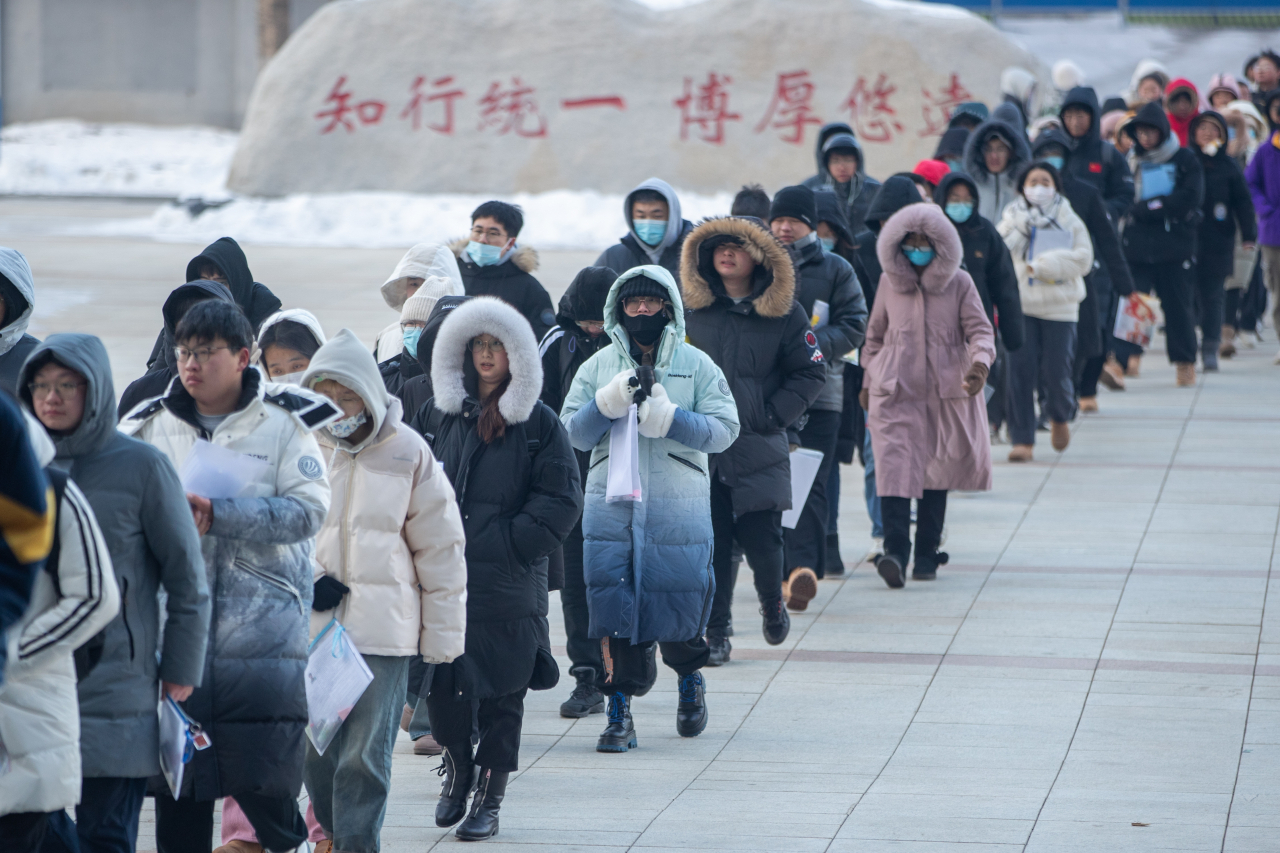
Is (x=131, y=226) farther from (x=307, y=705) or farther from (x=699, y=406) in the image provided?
(x=307, y=705)

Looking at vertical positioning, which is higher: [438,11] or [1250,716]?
[438,11]

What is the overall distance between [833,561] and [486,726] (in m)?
3.84

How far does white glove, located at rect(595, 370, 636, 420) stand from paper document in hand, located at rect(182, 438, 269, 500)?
1.85 m

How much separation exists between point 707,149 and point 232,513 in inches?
Result: 700

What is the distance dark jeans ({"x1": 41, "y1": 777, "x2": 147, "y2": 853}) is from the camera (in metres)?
3.93

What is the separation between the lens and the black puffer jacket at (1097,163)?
40.9 feet

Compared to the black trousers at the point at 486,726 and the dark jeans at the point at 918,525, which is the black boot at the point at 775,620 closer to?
the dark jeans at the point at 918,525

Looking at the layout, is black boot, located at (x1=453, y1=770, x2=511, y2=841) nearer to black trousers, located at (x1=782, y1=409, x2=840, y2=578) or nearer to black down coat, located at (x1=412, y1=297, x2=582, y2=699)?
black down coat, located at (x1=412, y1=297, x2=582, y2=699)

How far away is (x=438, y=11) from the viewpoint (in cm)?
2184

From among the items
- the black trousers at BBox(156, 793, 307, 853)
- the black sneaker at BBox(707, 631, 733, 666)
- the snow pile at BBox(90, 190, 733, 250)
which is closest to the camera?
the black trousers at BBox(156, 793, 307, 853)

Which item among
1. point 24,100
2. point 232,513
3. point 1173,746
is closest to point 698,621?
Answer: point 1173,746

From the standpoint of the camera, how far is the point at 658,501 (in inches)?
239

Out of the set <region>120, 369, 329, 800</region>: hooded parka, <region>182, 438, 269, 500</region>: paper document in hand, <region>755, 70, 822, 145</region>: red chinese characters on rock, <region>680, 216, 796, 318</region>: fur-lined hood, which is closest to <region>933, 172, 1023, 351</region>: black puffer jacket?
<region>680, 216, 796, 318</region>: fur-lined hood

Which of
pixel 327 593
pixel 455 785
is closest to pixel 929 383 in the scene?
pixel 455 785
